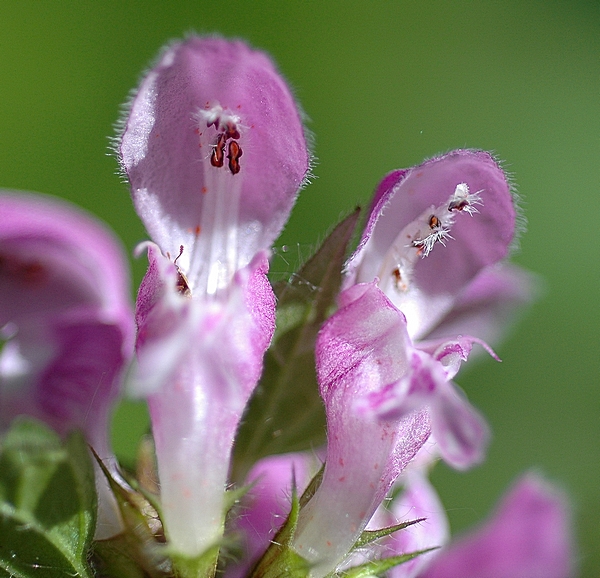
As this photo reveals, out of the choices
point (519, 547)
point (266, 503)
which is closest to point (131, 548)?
point (266, 503)

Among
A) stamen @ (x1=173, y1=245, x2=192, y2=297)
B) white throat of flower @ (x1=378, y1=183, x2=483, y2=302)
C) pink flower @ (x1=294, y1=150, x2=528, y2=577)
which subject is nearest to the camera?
pink flower @ (x1=294, y1=150, x2=528, y2=577)

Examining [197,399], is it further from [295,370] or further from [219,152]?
[219,152]

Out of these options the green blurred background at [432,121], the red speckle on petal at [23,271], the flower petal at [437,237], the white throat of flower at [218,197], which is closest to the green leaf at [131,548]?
the white throat of flower at [218,197]

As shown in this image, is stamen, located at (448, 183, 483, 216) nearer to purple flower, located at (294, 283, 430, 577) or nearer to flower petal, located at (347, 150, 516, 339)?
flower petal, located at (347, 150, 516, 339)

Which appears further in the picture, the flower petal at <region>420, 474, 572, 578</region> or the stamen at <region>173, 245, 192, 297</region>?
the flower petal at <region>420, 474, 572, 578</region>

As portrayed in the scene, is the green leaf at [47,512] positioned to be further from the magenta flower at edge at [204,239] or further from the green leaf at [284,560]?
the green leaf at [284,560]

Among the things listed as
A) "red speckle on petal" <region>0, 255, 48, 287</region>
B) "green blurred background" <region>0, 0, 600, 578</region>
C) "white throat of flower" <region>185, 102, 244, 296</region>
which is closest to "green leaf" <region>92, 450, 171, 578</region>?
"white throat of flower" <region>185, 102, 244, 296</region>

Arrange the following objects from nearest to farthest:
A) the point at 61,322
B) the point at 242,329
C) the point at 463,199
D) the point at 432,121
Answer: the point at 242,329 → the point at 463,199 → the point at 61,322 → the point at 432,121
